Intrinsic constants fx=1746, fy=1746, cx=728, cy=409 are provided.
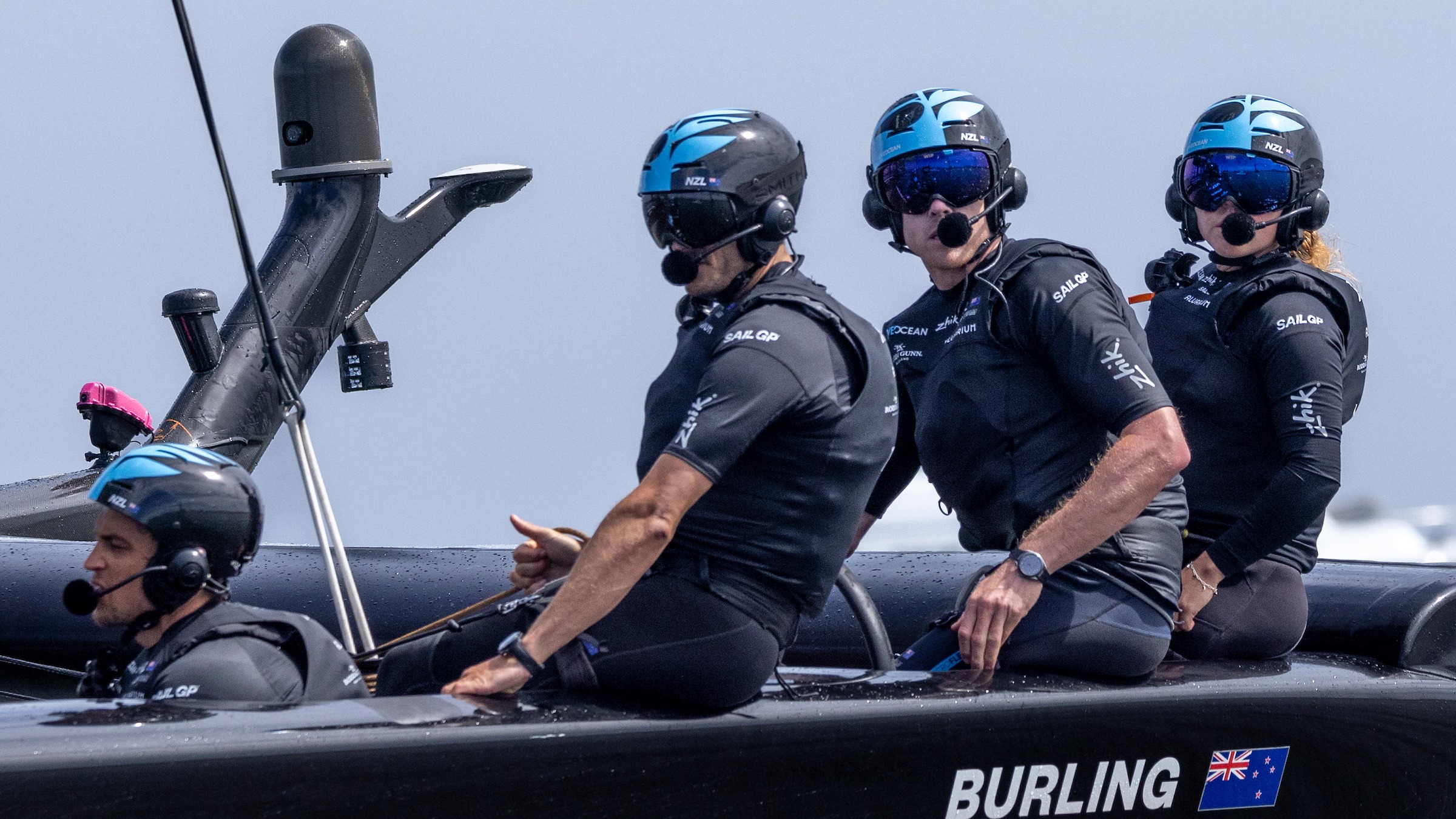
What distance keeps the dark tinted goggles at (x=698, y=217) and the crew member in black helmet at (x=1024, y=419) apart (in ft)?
1.73

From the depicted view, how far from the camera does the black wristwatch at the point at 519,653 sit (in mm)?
2482

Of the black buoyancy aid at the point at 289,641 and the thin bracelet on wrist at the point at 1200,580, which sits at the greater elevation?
the black buoyancy aid at the point at 289,641

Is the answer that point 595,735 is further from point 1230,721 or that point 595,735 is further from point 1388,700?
point 1388,700

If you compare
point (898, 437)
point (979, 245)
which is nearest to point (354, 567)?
point (898, 437)

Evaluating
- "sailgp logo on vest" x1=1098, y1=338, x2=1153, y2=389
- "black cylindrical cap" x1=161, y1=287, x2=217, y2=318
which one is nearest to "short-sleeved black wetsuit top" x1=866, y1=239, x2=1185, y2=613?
"sailgp logo on vest" x1=1098, y1=338, x2=1153, y2=389

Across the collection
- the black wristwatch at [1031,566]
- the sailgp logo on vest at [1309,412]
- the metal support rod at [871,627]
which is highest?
the sailgp logo on vest at [1309,412]

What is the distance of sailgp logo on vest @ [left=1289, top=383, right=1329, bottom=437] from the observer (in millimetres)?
3127

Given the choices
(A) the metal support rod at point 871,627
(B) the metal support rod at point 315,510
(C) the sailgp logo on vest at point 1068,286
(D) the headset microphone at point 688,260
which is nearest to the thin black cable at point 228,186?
(B) the metal support rod at point 315,510

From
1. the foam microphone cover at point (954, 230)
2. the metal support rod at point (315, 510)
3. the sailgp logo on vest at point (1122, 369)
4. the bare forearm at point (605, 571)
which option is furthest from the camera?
the metal support rod at point (315, 510)

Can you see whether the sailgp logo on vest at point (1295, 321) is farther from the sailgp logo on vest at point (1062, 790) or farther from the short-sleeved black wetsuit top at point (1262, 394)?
the sailgp logo on vest at point (1062, 790)

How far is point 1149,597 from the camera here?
2955 millimetres

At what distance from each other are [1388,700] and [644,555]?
1588mm

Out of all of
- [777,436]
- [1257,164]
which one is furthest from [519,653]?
[1257,164]

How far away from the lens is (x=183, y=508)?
2.62m
